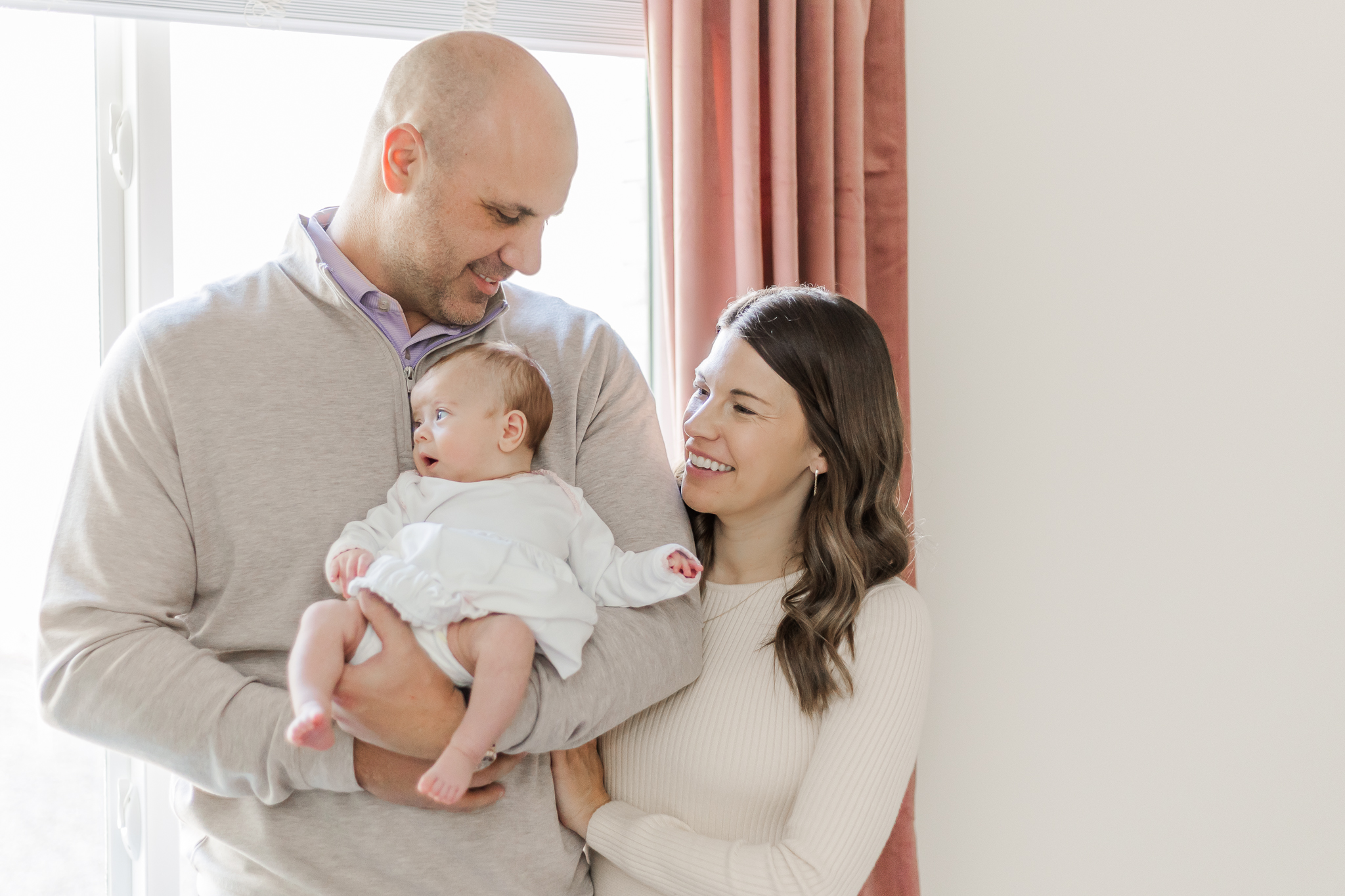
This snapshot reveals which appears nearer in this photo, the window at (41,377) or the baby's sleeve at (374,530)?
the baby's sleeve at (374,530)

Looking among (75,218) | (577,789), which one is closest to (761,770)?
(577,789)

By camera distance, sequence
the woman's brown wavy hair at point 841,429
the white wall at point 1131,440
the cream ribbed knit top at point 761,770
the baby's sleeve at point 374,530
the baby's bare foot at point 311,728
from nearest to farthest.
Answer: the baby's bare foot at point 311,728 < the baby's sleeve at point 374,530 < the cream ribbed knit top at point 761,770 < the woman's brown wavy hair at point 841,429 < the white wall at point 1131,440

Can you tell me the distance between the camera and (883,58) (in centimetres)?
214

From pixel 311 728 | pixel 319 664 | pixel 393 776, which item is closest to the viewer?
pixel 311 728

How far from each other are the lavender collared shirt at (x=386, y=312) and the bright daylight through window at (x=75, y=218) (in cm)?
55

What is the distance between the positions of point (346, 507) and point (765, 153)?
123 centimetres

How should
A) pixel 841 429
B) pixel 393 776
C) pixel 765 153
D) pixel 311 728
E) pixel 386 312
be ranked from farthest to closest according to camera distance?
pixel 765 153 → pixel 841 429 → pixel 386 312 → pixel 393 776 → pixel 311 728

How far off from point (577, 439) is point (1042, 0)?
5.34 feet

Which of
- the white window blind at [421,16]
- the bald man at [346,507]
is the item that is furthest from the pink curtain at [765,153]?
the bald man at [346,507]

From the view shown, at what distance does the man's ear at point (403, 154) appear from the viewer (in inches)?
57.1

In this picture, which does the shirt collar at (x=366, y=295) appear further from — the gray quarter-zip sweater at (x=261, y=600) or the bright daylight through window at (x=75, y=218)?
the bright daylight through window at (x=75, y=218)

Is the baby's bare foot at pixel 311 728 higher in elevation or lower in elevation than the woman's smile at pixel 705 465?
lower

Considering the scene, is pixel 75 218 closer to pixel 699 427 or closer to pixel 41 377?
pixel 41 377

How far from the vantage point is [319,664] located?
1159 mm
